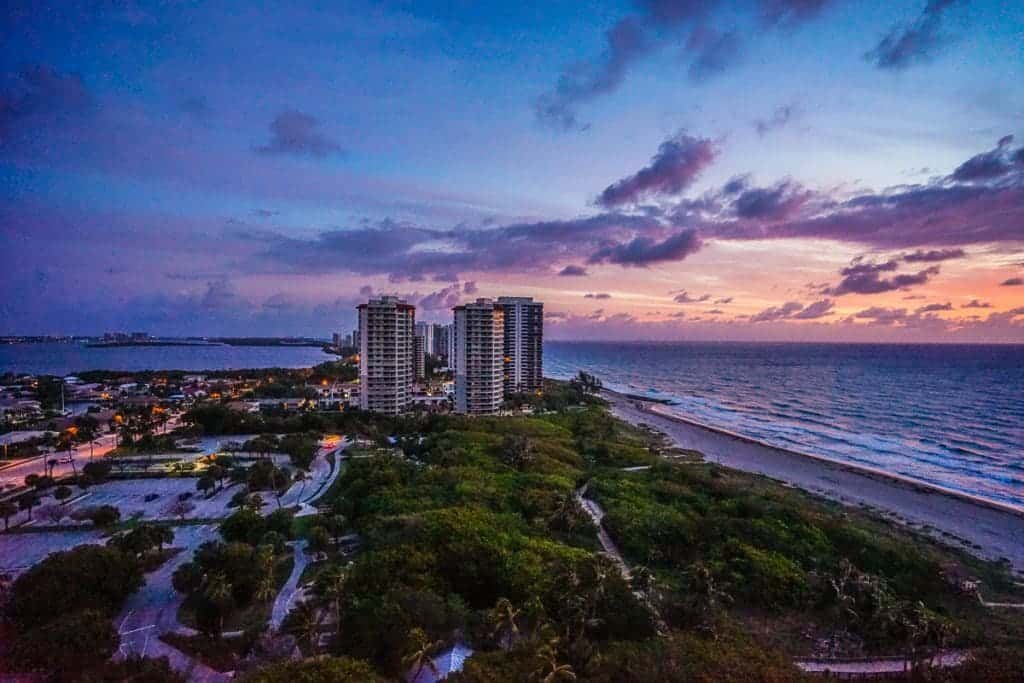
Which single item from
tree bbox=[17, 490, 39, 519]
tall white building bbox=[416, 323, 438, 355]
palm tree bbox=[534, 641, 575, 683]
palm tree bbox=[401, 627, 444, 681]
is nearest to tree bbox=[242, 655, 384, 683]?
palm tree bbox=[401, 627, 444, 681]

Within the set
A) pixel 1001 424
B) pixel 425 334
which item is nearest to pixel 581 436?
pixel 1001 424

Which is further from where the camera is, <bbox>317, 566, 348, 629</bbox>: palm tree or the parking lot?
the parking lot

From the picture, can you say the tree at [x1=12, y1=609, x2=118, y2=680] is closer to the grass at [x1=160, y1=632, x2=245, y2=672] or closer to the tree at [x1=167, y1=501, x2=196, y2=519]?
the grass at [x1=160, y1=632, x2=245, y2=672]

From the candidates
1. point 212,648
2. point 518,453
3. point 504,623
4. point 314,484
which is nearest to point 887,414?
point 518,453

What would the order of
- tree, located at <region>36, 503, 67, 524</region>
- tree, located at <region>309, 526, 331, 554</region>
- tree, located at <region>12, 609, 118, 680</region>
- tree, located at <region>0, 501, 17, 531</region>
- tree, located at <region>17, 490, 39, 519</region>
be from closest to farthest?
tree, located at <region>12, 609, 118, 680</region> → tree, located at <region>309, 526, 331, 554</region> → tree, located at <region>0, 501, 17, 531</region> → tree, located at <region>36, 503, 67, 524</region> → tree, located at <region>17, 490, 39, 519</region>

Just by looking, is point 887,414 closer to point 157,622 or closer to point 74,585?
point 157,622

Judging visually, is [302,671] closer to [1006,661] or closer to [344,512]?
[344,512]
